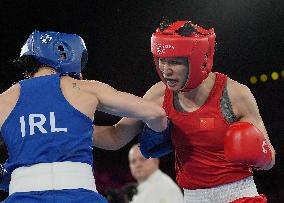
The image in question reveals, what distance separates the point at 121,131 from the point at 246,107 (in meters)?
0.66

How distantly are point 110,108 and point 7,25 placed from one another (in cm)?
538

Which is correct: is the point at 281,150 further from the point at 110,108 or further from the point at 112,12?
the point at 110,108

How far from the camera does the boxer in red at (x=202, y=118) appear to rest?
270cm

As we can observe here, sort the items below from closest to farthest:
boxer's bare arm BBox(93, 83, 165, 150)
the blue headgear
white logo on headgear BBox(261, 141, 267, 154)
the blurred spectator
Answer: the blue headgear < white logo on headgear BBox(261, 141, 267, 154) < boxer's bare arm BBox(93, 83, 165, 150) < the blurred spectator

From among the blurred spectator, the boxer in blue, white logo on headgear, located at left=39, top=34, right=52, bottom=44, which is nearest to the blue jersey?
the boxer in blue

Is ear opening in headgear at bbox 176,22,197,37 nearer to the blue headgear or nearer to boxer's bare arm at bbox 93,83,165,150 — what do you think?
boxer's bare arm at bbox 93,83,165,150

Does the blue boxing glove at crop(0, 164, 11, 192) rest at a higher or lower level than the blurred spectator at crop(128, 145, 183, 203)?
higher

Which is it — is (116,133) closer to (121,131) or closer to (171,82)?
(121,131)

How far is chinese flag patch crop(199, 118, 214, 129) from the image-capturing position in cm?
270

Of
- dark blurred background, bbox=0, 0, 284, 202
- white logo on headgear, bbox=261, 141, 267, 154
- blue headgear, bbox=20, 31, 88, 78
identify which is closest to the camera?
blue headgear, bbox=20, 31, 88, 78

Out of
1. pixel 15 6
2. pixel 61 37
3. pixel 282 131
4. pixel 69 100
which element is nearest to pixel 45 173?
pixel 69 100

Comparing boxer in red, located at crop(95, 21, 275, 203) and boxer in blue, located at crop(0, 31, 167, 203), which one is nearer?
boxer in blue, located at crop(0, 31, 167, 203)

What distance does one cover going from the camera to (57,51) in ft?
7.98

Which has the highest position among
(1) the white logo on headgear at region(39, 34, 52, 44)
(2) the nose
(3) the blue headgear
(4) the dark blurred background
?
(1) the white logo on headgear at region(39, 34, 52, 44)
